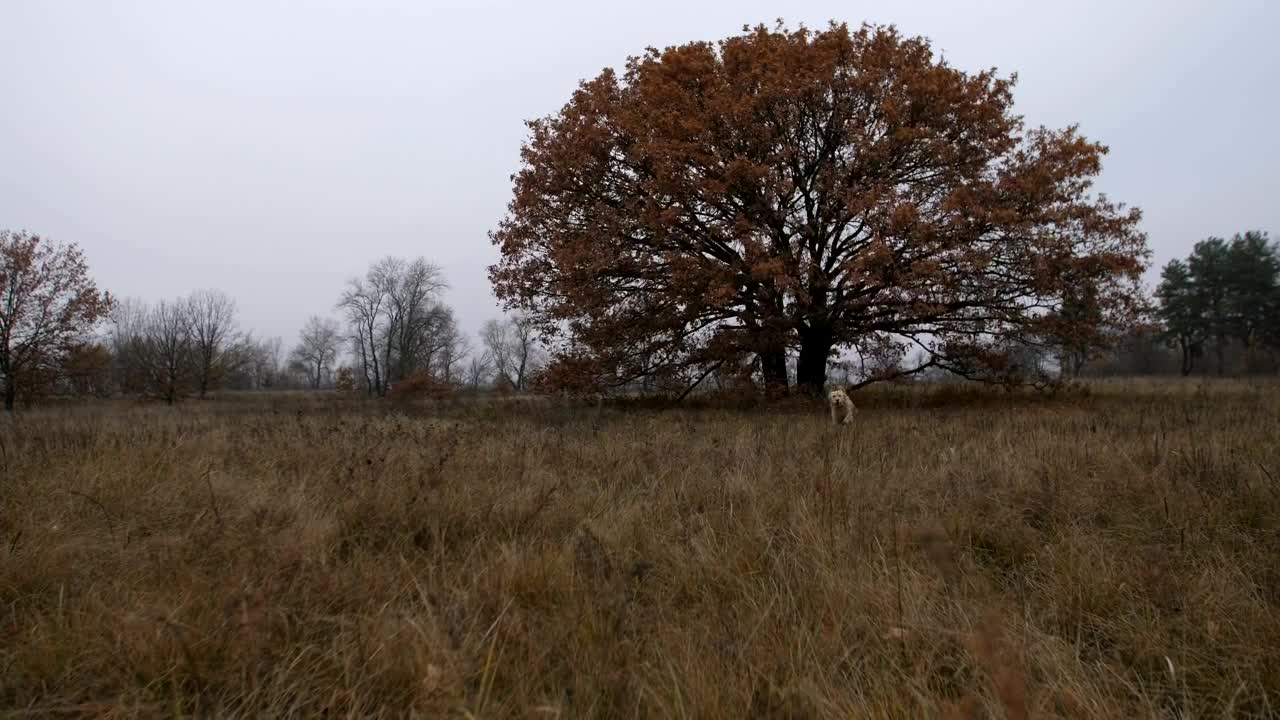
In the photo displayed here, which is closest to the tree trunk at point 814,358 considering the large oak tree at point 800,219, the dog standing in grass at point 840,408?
the large oak tree at point 800,219

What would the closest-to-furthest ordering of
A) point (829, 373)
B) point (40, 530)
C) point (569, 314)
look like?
point (40, 530) < point (569, 314) < point (829, 373)

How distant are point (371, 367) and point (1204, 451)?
71.0 meters

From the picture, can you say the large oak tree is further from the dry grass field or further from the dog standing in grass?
the dry grass field

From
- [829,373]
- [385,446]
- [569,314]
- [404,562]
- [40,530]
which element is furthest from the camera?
[829,373]

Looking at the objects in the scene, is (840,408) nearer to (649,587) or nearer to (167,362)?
(649,587)

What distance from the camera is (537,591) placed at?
2.23 metres

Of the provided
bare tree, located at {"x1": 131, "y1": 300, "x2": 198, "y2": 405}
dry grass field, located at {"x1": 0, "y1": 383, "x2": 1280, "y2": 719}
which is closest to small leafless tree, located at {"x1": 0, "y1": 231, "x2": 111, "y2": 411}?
bare tree, located at {"x1": 131, "y1": 300, "x2": 198, "y2": 405}

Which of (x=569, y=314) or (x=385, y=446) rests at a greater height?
(x=569, y=314)

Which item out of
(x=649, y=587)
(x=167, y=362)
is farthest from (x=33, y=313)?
(x=649, y=587)

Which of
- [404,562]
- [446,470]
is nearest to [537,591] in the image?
[404,562]

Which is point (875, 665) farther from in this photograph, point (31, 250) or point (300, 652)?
point (31, 250)

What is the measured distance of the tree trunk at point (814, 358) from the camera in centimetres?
1274

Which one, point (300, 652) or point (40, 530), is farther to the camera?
point (40, 530)

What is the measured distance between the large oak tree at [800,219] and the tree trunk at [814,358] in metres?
0.06
